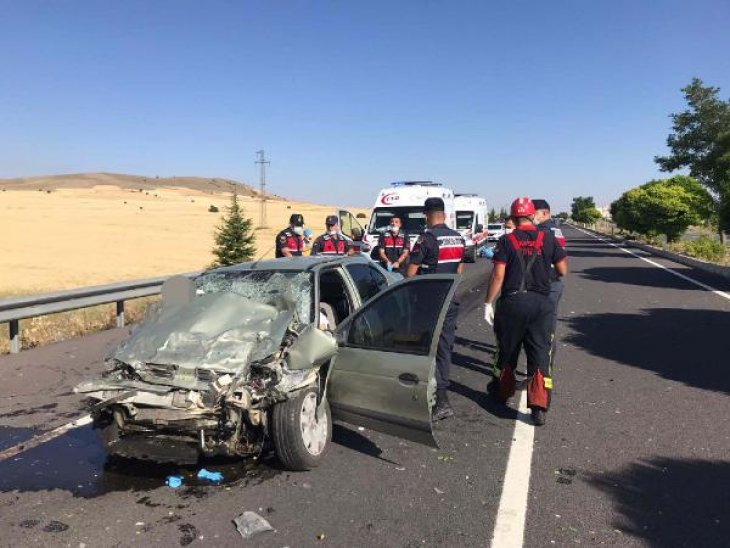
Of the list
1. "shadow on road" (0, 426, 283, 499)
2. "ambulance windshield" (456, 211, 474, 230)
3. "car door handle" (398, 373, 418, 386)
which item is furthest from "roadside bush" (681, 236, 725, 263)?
"shadow on road" (0, 426, 283, 499)

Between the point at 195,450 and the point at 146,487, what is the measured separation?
55 centimetres

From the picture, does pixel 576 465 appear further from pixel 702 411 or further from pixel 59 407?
pixel 59 407


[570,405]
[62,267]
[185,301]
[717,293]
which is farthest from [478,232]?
[185,301]

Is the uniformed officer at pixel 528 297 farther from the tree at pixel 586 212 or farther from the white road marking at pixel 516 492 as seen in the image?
the tree at pixel 586 212

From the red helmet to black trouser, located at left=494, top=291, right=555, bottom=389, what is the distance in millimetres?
705

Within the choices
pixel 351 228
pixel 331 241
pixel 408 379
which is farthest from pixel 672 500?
pixel 351 228

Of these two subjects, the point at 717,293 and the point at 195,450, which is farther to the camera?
the point at 717,293

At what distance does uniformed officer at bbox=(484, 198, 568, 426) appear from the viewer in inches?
202

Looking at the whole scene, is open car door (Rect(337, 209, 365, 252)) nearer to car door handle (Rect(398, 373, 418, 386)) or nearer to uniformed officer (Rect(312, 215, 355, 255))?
uniformed officer (Rect(312, 215, 355, 255))

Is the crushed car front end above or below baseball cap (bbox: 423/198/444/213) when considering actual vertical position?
below

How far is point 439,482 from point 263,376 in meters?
1.36

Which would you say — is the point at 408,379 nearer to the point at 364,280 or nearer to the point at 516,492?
the point at 516,492

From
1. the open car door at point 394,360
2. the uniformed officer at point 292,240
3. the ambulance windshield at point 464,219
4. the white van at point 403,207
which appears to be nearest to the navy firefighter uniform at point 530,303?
the open car door at point 394,360

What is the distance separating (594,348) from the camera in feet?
26.8
